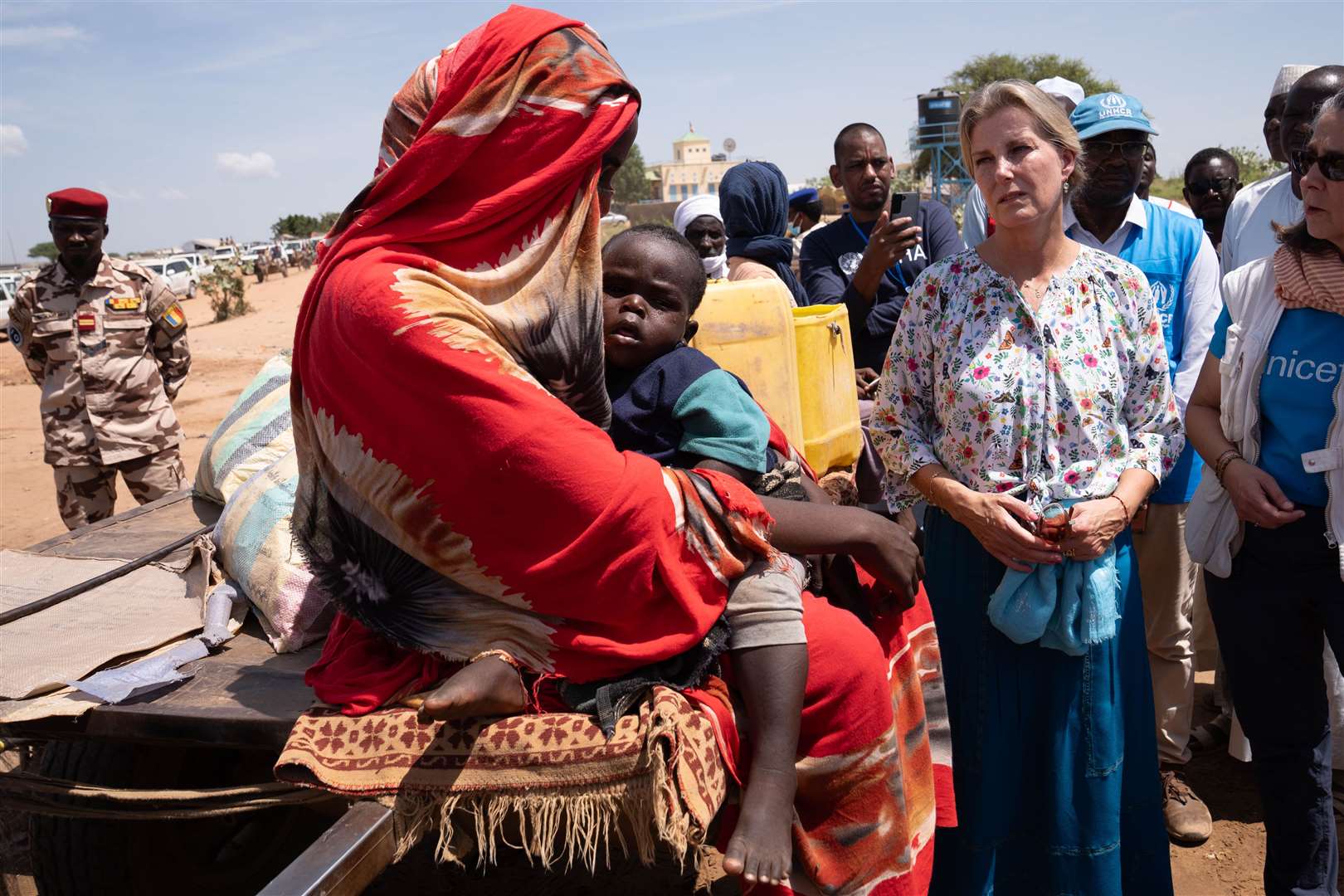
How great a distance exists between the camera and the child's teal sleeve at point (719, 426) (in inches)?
80.4

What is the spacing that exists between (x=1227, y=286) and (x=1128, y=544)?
0.81 m

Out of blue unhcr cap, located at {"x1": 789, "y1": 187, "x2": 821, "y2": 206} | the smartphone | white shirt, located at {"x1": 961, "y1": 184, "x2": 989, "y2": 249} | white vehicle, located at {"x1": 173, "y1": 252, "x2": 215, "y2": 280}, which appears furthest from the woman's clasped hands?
white vehicle, located at {"x1": 173, "y1": 252, "x2": 215, "y2": 280}

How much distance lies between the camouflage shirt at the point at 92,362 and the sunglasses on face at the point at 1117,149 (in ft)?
17.0

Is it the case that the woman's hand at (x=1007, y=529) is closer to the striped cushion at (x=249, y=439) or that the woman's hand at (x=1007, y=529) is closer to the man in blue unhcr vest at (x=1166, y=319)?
the man in blue unhcr vest at (x=1166, y=319)

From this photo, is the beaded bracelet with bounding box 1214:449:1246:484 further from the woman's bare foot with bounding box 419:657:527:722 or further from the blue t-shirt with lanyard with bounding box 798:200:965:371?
the woman's bare foot with bounding box 419:657:527:722

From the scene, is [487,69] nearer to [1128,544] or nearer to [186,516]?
[1128,544]

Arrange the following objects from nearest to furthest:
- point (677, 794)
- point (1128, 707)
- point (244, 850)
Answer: point (677, 794)
point (1128, 707)
point (244, 850)

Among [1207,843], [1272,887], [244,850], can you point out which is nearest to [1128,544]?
[1272,887]

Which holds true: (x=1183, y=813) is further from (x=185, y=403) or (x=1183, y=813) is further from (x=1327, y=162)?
(x=185, y=403)

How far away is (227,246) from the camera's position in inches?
1905

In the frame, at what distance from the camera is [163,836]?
2762 millimetres

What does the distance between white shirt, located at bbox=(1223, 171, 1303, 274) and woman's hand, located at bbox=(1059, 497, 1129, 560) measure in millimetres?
1691

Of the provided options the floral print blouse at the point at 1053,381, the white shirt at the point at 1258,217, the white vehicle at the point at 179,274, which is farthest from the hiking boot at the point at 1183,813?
the white vehicle at the point at 179,274

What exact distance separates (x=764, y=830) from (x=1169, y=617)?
246cm
